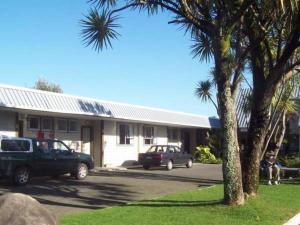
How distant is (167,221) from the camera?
11.7 meters

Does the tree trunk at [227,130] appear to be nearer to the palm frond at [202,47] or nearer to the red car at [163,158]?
the palm frond at [202,47]

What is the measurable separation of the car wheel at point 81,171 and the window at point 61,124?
465cm

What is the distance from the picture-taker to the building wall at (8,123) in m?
22.7

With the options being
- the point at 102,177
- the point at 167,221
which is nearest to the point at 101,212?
the point at 167,221

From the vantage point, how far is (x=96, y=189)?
18688 millimetres

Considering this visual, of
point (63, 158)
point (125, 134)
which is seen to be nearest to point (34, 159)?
point (63, 158)

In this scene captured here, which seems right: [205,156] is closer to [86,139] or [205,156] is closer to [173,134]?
[173,134]

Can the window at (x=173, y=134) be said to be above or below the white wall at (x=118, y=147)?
above

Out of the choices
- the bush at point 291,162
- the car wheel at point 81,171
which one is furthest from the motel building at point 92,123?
the bush at point 291,162

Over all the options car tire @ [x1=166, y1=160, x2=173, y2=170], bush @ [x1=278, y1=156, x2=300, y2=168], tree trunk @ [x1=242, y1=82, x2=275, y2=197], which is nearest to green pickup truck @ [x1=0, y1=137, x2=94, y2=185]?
tree trunk @ [x1=242, y1=82, x2=275, y2=197]

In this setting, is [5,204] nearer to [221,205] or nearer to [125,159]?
[221,205]

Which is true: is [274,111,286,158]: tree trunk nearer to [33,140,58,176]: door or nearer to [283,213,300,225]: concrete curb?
[33,140,58,176]: door

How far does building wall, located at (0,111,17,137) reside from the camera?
2268 cm

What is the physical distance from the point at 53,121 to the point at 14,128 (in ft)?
10.9
